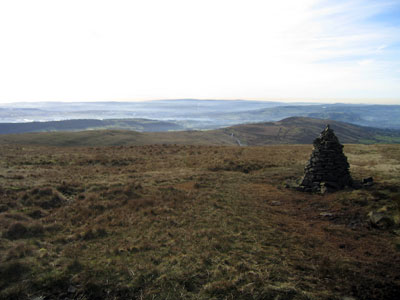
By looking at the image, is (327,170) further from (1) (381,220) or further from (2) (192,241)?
(2) (192,241)

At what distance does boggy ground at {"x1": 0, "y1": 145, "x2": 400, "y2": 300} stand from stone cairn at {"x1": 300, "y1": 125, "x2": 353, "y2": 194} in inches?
52.9

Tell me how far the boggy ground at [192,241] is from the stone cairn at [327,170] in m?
1.34

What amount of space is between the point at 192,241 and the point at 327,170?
13.9 metres

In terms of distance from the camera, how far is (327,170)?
66.4ft

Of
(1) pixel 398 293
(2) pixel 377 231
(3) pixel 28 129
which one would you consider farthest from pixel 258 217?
(3) pixel 28 129

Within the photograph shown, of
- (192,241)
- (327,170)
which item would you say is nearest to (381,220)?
(327,170)

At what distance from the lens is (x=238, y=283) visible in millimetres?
8461

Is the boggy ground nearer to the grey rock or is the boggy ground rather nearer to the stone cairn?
the grey rock

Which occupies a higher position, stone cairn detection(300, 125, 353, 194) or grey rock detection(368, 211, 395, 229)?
stone cairn detection(300, 125, 353, 194)

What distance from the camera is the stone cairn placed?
782 inches

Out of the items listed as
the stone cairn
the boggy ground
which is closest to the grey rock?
the boggy ground

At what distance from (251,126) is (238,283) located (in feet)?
552

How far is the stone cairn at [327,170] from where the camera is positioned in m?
19.9

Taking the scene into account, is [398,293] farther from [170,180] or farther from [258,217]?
[170,180]
